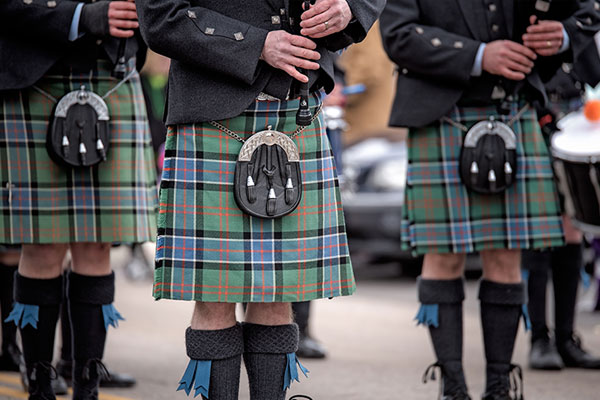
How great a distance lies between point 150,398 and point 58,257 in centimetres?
71

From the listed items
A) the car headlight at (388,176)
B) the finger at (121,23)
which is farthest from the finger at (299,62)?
the car headlight at (388,176)

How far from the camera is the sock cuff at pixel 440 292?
3400mm

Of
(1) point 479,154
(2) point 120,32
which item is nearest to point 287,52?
(2) point 120,32

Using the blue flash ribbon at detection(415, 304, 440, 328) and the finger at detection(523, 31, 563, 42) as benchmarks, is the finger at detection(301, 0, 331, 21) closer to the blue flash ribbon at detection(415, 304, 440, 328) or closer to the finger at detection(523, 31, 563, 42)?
the finger at detection(523, 31, 563, 42)

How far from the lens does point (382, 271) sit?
888cm

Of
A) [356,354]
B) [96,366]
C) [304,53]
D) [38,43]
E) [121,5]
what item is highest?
[121,5]

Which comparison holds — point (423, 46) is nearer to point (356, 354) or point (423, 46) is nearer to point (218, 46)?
point (218, 46)

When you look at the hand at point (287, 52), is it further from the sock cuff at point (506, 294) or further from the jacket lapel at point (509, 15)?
the sock cuff at point (506, 294)

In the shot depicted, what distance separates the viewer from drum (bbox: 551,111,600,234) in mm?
3627

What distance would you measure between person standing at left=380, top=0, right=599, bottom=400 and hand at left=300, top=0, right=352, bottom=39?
96 cm

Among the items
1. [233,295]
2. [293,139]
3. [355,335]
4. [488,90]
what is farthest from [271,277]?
[355,335]

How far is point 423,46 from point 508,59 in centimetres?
30

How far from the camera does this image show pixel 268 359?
253 centimetres

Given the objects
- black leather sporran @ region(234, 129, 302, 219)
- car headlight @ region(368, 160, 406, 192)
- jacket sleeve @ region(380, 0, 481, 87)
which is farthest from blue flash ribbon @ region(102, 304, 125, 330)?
car headlight @ region(368, 160, 406, 192)
